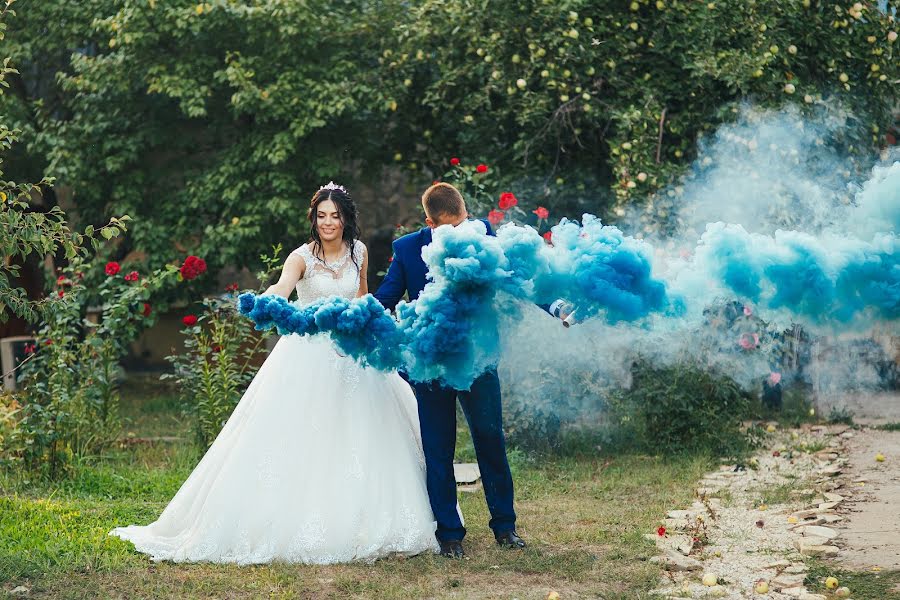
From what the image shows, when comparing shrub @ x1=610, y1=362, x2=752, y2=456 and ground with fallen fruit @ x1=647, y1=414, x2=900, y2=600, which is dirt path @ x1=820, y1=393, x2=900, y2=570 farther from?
shrub @ x1=610, y1=362, x2=752, y2=456

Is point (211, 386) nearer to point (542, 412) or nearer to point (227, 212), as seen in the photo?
point (542, 412)

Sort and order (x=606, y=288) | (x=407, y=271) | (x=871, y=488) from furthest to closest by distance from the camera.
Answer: (x=871, y=488) → (x=407, y=271) → (x=606, y=288)

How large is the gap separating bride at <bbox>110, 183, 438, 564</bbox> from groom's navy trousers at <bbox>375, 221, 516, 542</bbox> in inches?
5.1

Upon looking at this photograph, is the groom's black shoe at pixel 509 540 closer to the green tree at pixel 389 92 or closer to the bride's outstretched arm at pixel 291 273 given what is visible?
the bride's outstretched arm at pixel 291 273

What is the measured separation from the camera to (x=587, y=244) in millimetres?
4590

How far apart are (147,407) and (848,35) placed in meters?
7.68

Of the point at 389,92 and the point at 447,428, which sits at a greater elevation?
the point at 389,92

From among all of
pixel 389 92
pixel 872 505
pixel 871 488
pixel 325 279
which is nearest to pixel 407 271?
pixel 325 279

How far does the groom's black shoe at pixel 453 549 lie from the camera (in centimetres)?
500

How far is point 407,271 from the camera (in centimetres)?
520

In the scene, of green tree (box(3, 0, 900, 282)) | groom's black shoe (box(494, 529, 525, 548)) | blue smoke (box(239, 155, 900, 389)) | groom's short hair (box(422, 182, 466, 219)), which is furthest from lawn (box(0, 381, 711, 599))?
green tree (box(3, 0, 900, 282))

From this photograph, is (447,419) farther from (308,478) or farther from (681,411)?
(681,411)

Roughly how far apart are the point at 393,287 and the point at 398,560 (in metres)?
1.35

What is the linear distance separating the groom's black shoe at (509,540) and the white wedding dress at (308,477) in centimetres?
38
